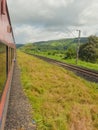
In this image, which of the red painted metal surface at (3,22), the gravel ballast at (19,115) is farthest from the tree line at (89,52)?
the red painted metal surface at (3,22)

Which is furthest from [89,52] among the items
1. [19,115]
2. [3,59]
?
[3,59]

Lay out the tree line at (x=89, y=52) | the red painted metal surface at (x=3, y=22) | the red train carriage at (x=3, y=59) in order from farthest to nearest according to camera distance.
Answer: the tree line at (x=89, y=52), the red painted metal surface at (x=3, y=22), the red train carriage at (x=3, y=59)

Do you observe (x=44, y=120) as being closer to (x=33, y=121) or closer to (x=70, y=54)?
(x=33, y=121)

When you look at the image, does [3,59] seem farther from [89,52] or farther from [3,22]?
[89,52]

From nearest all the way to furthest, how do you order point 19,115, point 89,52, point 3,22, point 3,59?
point 3,22 < point 3,59 < point 19,115 < point 89,52

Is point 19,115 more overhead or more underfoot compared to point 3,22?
more underfoot

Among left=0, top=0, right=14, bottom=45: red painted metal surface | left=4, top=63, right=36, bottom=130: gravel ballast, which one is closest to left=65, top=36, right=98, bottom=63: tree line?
left=4, top=63, right=36, bottom=130: gravel ballast

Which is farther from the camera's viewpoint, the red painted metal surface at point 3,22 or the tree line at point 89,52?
the tree line at point 89,52

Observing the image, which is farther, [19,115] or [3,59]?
[19,115]

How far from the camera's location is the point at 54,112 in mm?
8727

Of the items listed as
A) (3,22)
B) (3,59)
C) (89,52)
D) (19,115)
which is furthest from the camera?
(89,52)

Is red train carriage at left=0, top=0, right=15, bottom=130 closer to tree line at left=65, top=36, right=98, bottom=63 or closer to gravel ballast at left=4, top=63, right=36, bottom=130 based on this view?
gravel ballast at left=4, top=63, right=36, bottom=130

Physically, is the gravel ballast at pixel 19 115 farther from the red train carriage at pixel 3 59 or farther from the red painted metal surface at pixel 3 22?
the red painted metal surface at pixel 3 22

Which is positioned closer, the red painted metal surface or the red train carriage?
the red train carriage
